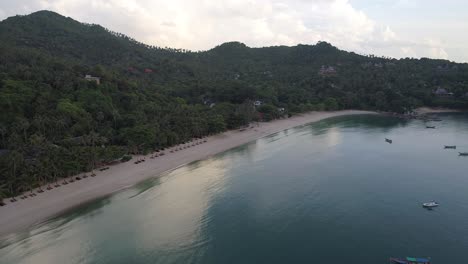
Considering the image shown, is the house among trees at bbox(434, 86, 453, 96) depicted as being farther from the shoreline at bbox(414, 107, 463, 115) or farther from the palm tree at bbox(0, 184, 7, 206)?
the palm tree at bbox(0, 184, 7, 206)

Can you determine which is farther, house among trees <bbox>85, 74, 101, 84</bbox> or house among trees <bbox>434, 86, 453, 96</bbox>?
house among trees <bbox>434, 86, 453, 96</bbox>

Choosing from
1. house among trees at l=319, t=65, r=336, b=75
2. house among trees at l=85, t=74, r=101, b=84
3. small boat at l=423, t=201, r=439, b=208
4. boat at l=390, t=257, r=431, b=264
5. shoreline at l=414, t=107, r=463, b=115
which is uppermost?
house among trees at l=319, t=65, r=336, b=75

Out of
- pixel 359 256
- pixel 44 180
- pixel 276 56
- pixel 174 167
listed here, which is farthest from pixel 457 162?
pixel 276 56

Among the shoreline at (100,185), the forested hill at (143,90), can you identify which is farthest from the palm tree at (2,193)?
the shoreline at (100,185)

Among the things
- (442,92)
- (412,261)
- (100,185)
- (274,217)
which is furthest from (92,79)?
(442,92)

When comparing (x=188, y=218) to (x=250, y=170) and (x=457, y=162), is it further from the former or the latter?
(x=457, y=162)

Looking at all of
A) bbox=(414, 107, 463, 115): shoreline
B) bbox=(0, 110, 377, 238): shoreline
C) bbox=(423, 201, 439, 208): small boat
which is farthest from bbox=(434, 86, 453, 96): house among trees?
bbox=(423, 201, 439, 208): small boat
